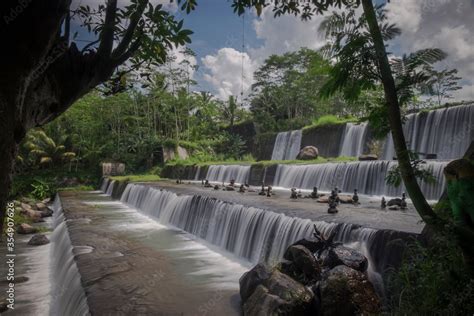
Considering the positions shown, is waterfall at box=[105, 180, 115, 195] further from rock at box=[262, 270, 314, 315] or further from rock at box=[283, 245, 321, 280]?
rock at box=[262, 270, 314, 315]

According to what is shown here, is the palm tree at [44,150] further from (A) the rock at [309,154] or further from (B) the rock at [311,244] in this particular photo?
(B) the rock at [311,244]

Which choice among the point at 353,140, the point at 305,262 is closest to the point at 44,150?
the point at 353,140

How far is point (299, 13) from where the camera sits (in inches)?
149

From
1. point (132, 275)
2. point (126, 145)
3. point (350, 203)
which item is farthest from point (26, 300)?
point (126, 145)

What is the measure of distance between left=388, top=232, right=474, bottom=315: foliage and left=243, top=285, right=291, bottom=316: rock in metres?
1.32

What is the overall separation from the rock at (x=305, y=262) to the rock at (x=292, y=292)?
53 cm

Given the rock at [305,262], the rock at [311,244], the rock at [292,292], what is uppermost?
the rock at [311,244]

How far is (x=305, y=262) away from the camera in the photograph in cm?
569

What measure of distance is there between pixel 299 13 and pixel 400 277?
3257 mm

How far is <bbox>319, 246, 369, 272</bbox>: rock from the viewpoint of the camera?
5203 millimetres

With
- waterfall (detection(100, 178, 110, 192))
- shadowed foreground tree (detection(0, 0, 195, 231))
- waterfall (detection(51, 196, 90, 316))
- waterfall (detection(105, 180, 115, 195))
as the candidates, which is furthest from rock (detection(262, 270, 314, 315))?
waterfall (detection(100, 178, 110, 192))

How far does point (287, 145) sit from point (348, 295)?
80.1 feet

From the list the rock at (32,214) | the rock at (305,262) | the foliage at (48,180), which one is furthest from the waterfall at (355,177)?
the foliage at (48,180)

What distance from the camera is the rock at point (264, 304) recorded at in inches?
185
